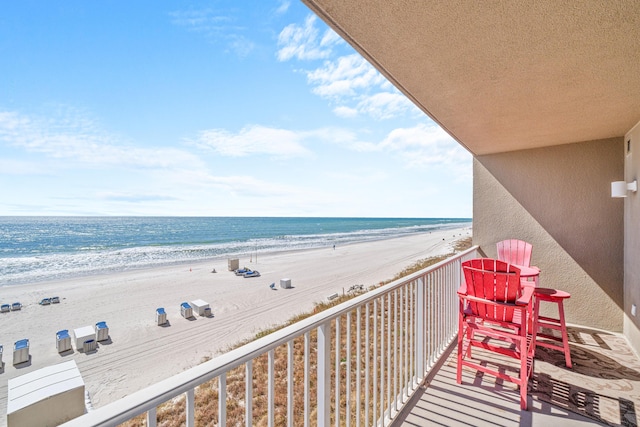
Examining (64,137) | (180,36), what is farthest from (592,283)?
(64,137)

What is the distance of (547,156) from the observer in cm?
400

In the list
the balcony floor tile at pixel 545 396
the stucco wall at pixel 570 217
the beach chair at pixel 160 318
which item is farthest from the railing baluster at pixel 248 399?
the beach chair at pixel 160 318

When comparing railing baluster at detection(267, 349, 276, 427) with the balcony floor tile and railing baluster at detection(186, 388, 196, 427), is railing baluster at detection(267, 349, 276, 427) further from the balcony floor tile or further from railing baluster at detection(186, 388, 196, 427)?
the balcony floor tile

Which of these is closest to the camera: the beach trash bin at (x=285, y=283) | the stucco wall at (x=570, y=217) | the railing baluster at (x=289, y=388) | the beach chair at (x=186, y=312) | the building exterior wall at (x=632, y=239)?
the railing baluster at (x=289, y=388)

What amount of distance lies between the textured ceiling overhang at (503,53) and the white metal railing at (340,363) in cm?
137

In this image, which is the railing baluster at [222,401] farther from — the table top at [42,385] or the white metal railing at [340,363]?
the table top at [42,385]

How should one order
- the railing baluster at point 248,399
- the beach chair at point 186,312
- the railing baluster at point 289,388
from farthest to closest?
the beach chair at point 186,312 < the railing baluster at point 289,388 < the railing baluster at point 248,399

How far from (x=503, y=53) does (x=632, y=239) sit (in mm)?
2994

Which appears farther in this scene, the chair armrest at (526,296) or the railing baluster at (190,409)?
the chair armrest at (526,296)

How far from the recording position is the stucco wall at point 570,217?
3.60m

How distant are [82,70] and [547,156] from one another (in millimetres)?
19902

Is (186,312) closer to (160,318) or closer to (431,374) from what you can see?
(160,318)

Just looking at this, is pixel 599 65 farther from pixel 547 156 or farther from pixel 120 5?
pixel 120 5

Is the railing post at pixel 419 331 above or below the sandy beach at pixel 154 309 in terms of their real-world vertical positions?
above
